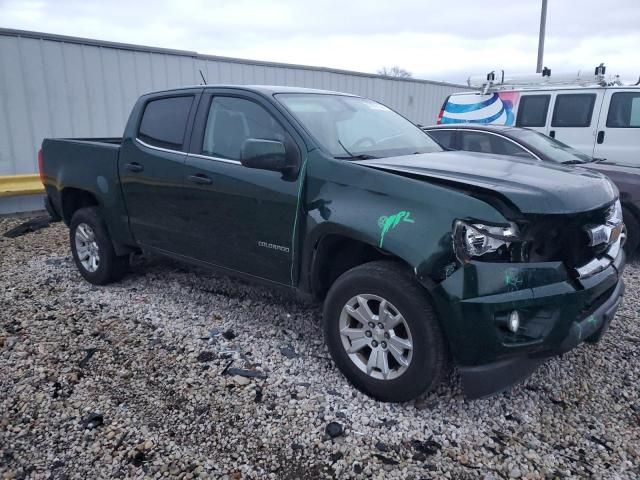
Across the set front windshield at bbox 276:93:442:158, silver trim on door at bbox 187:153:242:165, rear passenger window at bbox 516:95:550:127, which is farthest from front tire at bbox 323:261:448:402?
rear passenger window at bbox 516:95:550:127

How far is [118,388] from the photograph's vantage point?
3062mm

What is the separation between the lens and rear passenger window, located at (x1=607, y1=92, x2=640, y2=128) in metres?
7.50

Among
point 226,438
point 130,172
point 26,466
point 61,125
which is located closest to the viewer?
point 26,466

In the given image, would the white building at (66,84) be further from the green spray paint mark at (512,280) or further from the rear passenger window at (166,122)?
the green spray paint mark at (512,280)

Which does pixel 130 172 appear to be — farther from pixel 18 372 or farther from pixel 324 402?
pixel 324 402

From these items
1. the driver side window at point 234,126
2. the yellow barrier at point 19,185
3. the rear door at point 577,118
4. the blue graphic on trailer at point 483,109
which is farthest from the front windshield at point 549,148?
the yellow barrier at point 19,185

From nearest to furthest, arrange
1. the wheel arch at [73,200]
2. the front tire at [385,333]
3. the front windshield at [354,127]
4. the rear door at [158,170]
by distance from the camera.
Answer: the front tire at [385,333] → the front windshield at [354,127] → the rear door at [158,170] → the wheel arch at [73,200]

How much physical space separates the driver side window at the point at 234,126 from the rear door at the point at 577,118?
253 inches

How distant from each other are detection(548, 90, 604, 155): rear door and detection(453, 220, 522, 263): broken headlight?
6524 mm

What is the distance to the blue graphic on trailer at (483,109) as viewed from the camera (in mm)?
8836

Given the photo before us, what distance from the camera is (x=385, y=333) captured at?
9.14 ft

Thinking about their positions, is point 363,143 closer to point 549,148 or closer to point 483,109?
point 549,148

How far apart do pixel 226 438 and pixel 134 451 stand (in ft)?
1.50

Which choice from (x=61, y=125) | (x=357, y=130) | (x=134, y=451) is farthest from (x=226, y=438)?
(x=61, y=125)
